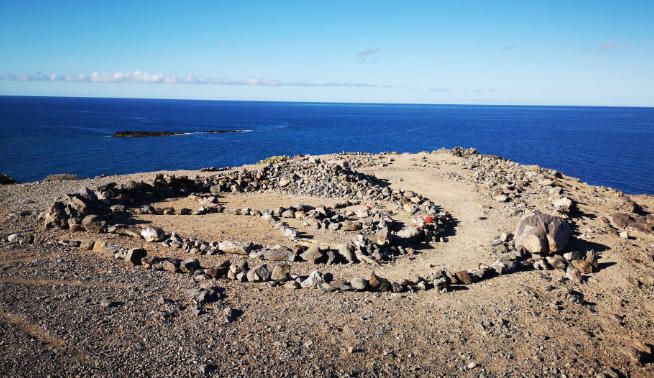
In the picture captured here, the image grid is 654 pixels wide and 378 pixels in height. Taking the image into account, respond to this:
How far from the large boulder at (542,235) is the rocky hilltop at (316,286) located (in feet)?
0.19

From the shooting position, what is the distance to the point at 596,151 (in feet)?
264

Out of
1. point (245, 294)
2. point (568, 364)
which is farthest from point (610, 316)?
point (245, 294)

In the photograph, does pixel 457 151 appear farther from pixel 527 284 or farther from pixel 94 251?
pixel 94 251

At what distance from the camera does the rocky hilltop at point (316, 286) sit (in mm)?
10680

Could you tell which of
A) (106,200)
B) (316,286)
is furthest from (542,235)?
(106,200)

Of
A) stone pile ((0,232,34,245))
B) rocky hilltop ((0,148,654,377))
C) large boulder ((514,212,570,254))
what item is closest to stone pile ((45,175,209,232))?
rocky hilltop ((0,148,654,377))

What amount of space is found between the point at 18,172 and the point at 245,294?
1962 inches

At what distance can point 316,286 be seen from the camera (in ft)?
47.1

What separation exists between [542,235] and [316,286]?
9.82 m

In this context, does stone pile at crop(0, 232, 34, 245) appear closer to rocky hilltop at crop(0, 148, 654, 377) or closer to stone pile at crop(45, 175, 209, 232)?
rocky hilltop at crop(0, 148, 654, 377)

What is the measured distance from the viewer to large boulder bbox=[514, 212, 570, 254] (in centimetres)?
1775

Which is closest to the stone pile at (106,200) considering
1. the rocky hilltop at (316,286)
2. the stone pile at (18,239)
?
the rocky hilltop at (316,286)

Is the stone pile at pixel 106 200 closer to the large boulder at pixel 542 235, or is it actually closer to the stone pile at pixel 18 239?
the stone pile at pixel 18 239

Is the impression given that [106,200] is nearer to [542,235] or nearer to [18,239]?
[18,239]
